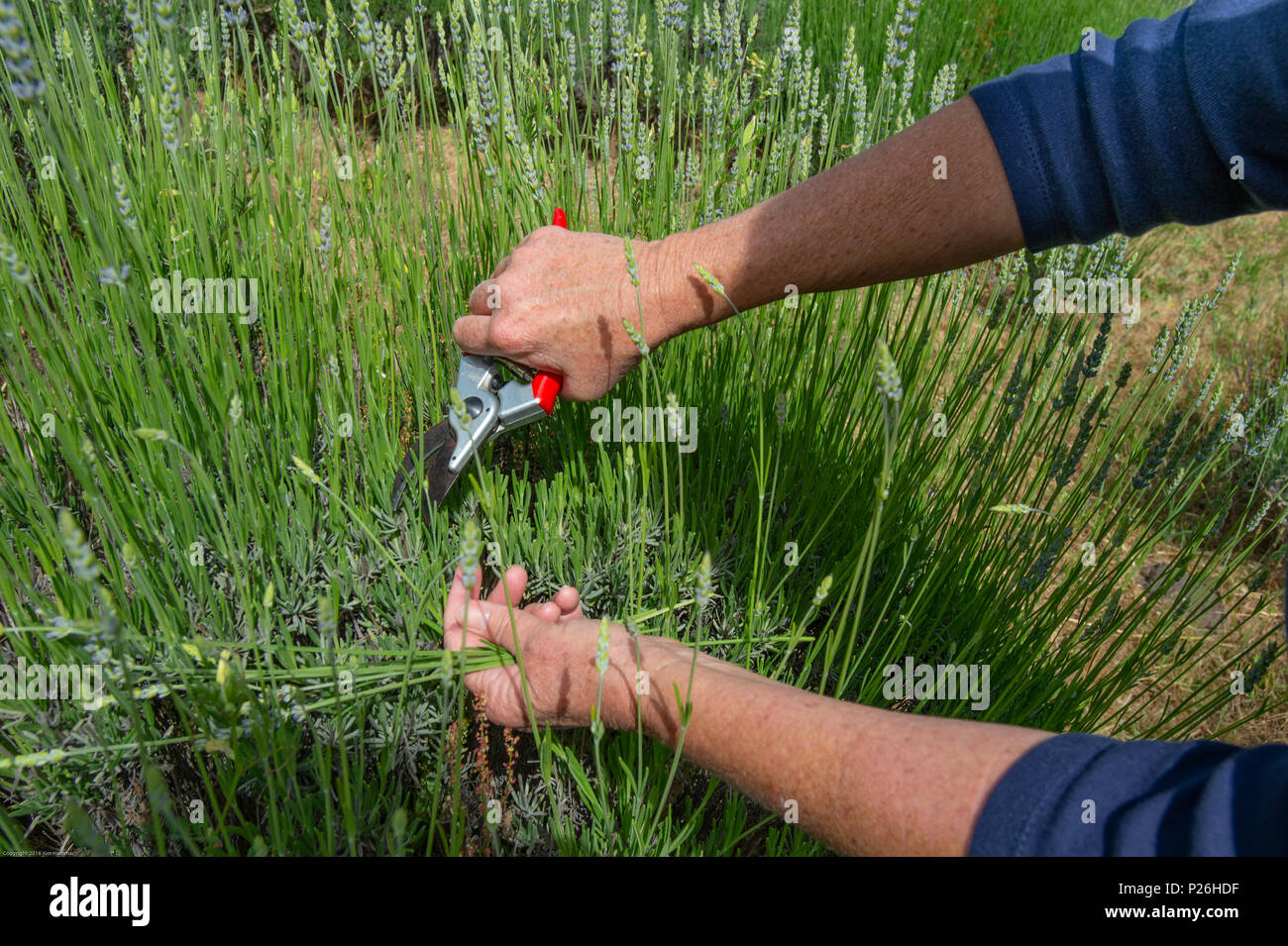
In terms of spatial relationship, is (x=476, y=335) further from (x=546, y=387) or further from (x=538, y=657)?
(x=538, y=657)

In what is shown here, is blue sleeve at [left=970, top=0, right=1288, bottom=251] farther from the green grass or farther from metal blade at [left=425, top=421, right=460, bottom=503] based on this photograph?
metal blade at [left=425, top=421, right=460, bottom=503]

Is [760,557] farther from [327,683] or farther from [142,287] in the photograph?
[142,287]

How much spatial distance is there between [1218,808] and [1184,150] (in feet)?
2.89

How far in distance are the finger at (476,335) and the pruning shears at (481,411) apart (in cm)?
4

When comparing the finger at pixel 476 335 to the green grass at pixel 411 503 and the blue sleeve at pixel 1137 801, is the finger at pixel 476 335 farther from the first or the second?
the blue sleeve at pixel 1137 801

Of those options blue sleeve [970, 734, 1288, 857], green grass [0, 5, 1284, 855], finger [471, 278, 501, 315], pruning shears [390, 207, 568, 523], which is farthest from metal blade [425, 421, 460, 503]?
blue sleeve [970, 734, 1288, 857]

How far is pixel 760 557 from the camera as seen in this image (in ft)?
5.06

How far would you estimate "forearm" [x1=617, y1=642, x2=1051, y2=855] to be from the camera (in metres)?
0.78

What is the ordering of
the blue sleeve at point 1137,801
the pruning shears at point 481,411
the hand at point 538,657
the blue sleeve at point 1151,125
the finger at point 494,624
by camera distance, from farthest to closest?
the pruning shears at point 481,411 → the finger at point 494,624 → the hand at point 538,657 → the blue sleeve at point 1151,125 → the blue sleeve at point 1137,801

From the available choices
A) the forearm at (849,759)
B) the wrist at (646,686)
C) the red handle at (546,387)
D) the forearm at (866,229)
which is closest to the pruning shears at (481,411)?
the red handle at (546,387)

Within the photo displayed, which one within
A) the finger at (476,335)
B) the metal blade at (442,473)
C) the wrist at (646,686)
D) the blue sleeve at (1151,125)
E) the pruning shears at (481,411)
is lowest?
the wrist at (646,686)

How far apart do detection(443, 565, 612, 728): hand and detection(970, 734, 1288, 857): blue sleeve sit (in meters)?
0.54

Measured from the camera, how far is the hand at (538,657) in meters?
1.14

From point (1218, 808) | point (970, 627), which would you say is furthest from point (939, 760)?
point (970, 627)
